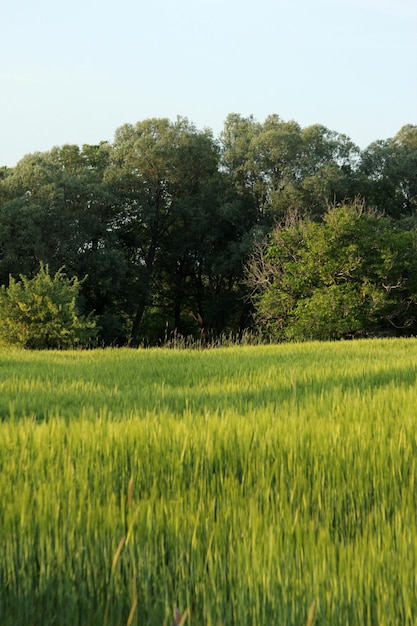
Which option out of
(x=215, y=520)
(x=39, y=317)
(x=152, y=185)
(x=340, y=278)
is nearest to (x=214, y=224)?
(x=152, y=185)

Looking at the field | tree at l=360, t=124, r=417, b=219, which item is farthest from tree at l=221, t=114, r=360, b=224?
the field

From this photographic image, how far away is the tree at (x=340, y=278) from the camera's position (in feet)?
82.1

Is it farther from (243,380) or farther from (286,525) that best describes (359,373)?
(286,525)

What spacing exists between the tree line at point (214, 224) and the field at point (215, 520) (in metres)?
22.6

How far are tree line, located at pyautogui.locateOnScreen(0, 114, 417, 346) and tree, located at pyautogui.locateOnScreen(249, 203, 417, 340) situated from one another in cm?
8

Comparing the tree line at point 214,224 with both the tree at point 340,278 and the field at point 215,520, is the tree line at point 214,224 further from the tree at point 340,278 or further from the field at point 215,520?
the field at point 215,520

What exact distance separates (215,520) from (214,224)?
34732 mm

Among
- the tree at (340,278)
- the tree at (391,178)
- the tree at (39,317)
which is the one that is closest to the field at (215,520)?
the tree at (39,317)

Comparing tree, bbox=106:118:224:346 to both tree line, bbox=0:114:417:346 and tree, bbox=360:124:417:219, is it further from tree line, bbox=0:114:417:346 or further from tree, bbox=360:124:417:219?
tree, bbox=360:124:417:219

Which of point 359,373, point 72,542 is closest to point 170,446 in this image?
point 72,542

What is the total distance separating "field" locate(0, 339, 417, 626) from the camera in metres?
1.58

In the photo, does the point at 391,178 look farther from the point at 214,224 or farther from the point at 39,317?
the point at 39,317

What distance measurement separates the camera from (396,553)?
6.10 feet

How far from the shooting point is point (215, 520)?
2260mm
